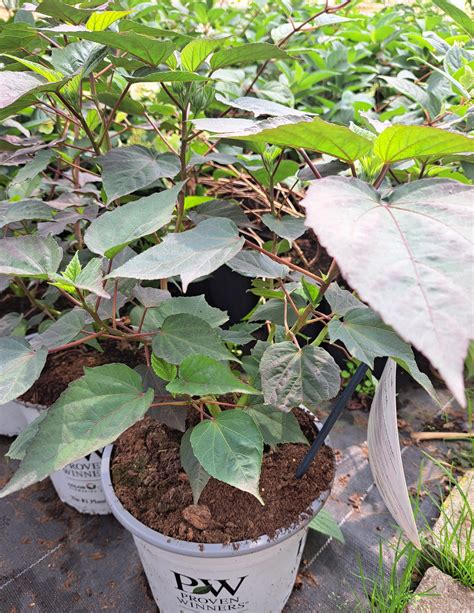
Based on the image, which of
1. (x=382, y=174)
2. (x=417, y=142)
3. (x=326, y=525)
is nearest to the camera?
(x=417, y=142)

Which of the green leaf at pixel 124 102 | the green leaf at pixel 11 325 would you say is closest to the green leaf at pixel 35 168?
the green leaf at pixel 124 102

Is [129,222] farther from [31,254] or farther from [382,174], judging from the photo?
[382,174]

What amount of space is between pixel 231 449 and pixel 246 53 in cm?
65

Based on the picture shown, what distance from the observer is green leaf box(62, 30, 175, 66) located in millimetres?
700

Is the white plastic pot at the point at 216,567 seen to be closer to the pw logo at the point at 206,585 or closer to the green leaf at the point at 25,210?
the pw logo at the point at 206,585

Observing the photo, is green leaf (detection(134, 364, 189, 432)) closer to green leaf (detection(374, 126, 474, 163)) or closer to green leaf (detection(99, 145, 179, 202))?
green leaf (detection(99, 145, 179, 202))

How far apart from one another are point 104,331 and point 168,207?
0.24 metres

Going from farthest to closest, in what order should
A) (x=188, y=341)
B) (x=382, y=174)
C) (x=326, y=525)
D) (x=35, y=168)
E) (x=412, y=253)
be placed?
1. (x=326, y=525)
2. (x=35, y=168)
3. (x=188, y=341)
4. (x=382, y=174)
5. (x=412, y=253)

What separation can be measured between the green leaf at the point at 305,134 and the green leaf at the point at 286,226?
0.77ft

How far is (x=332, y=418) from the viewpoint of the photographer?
0.76 m

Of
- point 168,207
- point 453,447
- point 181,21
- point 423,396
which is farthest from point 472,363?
point 181,21

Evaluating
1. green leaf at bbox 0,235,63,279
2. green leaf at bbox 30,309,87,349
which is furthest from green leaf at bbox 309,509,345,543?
green leaf at bbox 0,235,63,279

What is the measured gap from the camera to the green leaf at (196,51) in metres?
0.78

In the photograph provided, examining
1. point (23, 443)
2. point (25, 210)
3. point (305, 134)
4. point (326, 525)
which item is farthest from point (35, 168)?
point (326, 525)
